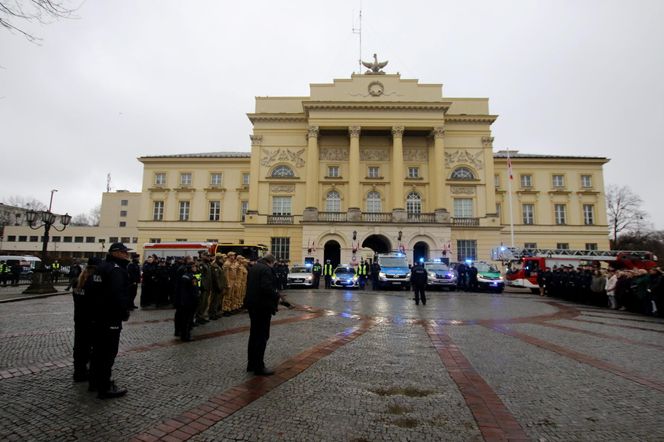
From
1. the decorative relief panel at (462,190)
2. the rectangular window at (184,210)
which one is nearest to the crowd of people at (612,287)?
the decorative relief panel at (462,190)

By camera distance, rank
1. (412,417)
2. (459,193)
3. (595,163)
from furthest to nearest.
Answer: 1. (595,163)
2. (459,193)
3. (412,417)

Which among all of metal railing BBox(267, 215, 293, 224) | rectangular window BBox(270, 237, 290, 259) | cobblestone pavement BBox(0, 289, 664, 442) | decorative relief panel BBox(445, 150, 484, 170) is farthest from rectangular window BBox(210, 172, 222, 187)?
cobblestone pavement BBox(0, 289, 664, 442)

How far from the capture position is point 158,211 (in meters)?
46.5

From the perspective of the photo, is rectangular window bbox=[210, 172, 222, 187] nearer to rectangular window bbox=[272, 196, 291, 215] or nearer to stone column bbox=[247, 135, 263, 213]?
stone column bbox=[247, 135, 263, 213]

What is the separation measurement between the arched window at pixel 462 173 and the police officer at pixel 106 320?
39.1 meters

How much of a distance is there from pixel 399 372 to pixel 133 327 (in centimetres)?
718

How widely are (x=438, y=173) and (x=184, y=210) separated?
30607 mm

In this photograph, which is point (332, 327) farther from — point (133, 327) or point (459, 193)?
point (459, 193)

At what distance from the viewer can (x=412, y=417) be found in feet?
13.4

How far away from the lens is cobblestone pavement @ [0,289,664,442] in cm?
373

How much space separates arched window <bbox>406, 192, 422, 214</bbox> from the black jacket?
35.1m

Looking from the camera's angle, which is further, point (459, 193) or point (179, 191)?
point (179, 191)

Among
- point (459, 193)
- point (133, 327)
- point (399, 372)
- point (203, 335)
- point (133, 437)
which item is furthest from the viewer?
point (459, 193)

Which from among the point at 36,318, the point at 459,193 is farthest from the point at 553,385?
the point at 459,193
